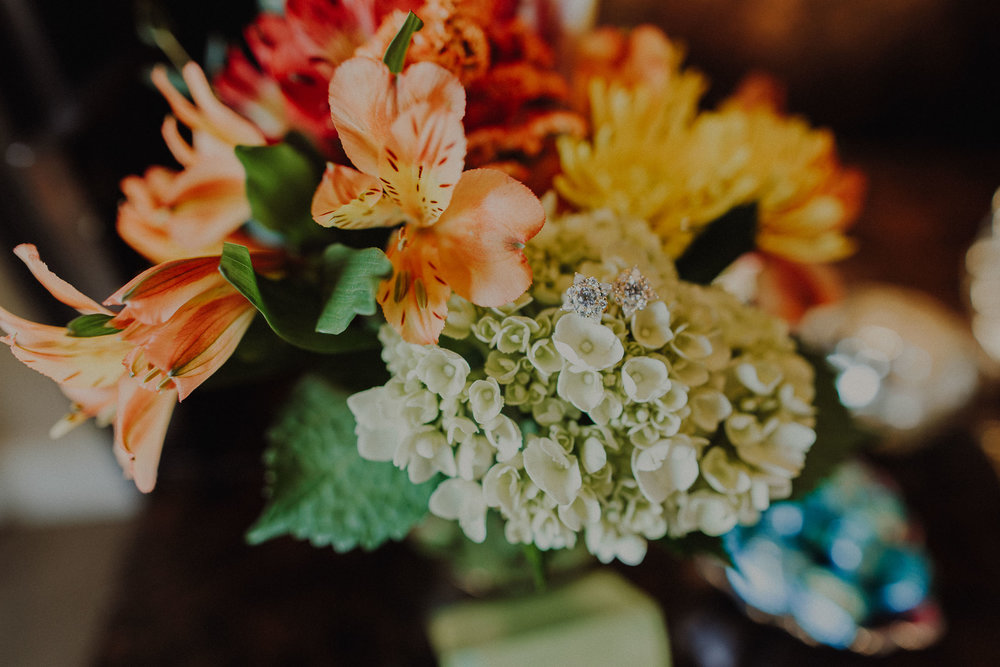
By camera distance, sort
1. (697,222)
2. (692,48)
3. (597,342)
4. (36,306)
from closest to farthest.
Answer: (597,342) → (697,222) → (36,306) → (692,48)

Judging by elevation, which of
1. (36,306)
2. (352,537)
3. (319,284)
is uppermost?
(319,284)

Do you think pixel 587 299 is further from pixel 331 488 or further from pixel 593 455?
pixel 331 488

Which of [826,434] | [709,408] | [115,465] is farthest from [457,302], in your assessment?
[115,465]

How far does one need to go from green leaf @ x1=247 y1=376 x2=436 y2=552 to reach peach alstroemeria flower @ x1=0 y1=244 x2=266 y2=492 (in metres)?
0.07

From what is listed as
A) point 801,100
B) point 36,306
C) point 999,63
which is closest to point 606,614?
point 36,306

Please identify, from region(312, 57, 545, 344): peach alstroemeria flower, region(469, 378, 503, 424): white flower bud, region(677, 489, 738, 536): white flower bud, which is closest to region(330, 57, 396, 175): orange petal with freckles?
region(312, 57, 545, 344): peach alstroemeria flower

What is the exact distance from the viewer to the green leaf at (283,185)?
0.29 m

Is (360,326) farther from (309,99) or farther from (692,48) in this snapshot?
(692,48)

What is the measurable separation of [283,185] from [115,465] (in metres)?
0.71

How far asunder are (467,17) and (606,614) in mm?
367

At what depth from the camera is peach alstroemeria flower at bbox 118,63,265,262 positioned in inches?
11.8

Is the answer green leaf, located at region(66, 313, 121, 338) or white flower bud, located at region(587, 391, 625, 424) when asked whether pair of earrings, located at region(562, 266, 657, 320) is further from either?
green leaf, located at region(66, 313, 121, 338)

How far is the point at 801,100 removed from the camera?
1.35m

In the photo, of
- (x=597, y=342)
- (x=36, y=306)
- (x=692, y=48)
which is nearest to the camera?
(x=597, y=342)
